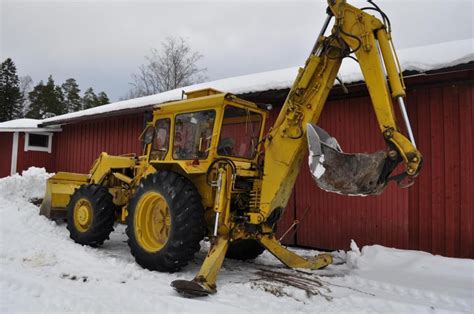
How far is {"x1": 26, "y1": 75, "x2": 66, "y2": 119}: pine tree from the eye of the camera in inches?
1794

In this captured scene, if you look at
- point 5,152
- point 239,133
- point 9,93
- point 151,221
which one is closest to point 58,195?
point 151,221

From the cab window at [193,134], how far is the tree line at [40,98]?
41.7 meters

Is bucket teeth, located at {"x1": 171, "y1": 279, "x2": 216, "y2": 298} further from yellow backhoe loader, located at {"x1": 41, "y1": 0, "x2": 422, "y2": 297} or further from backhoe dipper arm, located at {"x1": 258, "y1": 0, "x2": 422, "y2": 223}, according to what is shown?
backhoe dipper arm, located at {"x1": 258, "y1": 0, "x2": 422, "y2": 223}

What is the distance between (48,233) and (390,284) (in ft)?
20.6

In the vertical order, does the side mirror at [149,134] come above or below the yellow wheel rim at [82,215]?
above

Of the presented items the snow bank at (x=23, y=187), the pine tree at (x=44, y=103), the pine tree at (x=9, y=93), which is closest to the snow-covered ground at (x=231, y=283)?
the snow bank at (x=23, y=187)

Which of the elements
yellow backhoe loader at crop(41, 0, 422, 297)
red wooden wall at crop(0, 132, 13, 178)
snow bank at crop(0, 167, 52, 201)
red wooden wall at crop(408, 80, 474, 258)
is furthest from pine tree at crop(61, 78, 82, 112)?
red wooden wall at crop(408, 80, 474, 258)

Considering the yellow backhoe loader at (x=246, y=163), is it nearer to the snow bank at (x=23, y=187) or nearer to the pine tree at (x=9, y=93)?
the snow bank at (x=23, y=187)

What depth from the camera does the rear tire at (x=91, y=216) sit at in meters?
7.17

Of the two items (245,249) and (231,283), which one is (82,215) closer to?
(245,249)

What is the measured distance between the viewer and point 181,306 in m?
4.15

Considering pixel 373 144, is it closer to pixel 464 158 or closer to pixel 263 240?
pixel 464 158

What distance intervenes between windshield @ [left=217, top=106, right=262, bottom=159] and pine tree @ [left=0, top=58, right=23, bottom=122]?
42240 mm

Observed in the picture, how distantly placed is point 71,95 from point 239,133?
Answer: 162 feet
